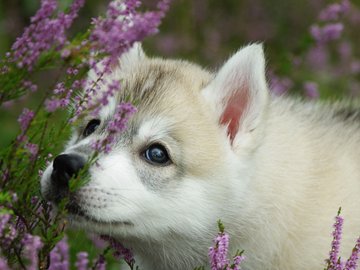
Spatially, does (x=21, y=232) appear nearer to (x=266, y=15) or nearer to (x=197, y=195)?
(x=197, y=195)

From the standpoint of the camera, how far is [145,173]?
3379 millimetres

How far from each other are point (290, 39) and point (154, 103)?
5.08 metres

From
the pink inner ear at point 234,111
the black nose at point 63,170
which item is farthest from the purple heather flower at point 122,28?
the pink inner ear at point 234,111

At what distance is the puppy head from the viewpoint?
314 cm

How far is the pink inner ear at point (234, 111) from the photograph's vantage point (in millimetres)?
3637

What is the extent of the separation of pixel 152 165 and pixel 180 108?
1.11 feet

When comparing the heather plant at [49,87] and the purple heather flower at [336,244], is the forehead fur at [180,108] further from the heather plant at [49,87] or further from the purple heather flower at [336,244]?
the purple heather flower at [336,244]

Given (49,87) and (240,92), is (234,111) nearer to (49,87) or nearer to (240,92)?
(240,92)

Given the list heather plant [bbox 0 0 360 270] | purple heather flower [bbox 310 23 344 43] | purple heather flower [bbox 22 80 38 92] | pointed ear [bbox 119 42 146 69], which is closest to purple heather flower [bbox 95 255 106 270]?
heather plant [bbox 0 0 360 270]

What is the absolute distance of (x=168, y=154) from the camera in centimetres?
345

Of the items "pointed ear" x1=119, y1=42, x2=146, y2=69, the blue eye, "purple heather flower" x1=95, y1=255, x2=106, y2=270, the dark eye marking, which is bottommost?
"purple heather flower" x1=95, y1=255, x2=106, y2=270

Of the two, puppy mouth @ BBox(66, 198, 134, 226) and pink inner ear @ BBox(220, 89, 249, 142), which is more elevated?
pink inner ear @ BBox(220, 89, 249, 142)

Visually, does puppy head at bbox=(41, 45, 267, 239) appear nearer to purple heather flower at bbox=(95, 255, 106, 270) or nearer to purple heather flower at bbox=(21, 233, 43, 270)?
purple heather flower at bbox=(95, 255, 106, 270)

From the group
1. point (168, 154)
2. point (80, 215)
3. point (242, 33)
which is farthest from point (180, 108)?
point (242, 33)
